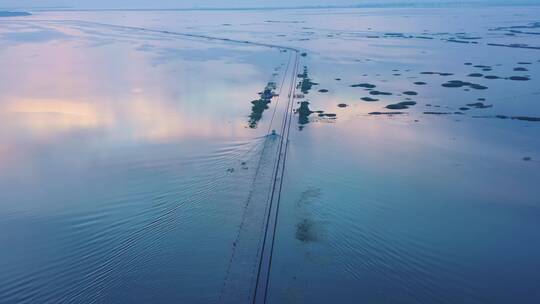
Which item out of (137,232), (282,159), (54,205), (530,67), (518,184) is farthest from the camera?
(530,67)

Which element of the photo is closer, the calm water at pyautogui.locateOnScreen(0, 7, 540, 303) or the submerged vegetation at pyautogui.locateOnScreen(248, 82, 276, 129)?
the calm water at pyautogui.locateOnScreen(0, 7, 540, 303)

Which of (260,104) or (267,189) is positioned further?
(260,104)

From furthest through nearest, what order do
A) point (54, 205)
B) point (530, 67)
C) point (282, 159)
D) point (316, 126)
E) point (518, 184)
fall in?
point (530, 67), point (316, 126), point (282, 159), point (518, 184), point (54, 205)

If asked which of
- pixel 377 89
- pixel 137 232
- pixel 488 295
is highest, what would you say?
pixel 377 89

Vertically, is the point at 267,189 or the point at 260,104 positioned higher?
the point at 260,104

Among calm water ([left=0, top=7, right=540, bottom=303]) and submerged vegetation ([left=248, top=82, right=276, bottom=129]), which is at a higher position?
submerged vegetation ([left=248, top=82, right=276, bottom=129])

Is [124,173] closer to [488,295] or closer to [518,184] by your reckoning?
[488,295]

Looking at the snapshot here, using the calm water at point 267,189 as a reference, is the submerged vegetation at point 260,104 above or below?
above

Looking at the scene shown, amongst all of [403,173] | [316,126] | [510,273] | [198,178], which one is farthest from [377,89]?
[510,273]
